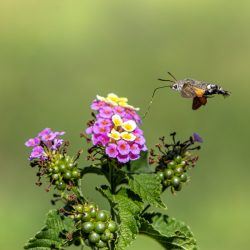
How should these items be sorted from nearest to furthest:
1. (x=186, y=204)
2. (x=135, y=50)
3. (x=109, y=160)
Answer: (x=109, y=160), (x=186, y=204), (x=135, y=50)

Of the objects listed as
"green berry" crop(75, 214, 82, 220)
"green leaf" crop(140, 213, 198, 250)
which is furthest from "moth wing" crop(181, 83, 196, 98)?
"green berry" crop(75, 214, 82, 220)

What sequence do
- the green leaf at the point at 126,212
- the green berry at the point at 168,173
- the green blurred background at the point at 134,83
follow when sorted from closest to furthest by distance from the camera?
the green leaf at the point at 126,212 → the green berry at the point at 168,173 → the green blurred background at the point at 134,83

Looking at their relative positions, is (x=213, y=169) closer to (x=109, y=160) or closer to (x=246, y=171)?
(x=246, y=171)

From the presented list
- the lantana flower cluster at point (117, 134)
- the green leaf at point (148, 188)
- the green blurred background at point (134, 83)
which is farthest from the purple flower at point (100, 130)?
the green blurred background at point (134, 83)

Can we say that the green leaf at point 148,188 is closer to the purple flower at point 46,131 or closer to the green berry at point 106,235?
the green berry at point 106,235

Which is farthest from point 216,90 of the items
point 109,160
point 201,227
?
point 201,227

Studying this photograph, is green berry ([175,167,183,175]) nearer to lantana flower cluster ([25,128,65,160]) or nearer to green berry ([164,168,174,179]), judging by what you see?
green berry ([164,168,174,179])

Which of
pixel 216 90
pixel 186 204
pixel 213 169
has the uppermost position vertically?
pixel 213 169
